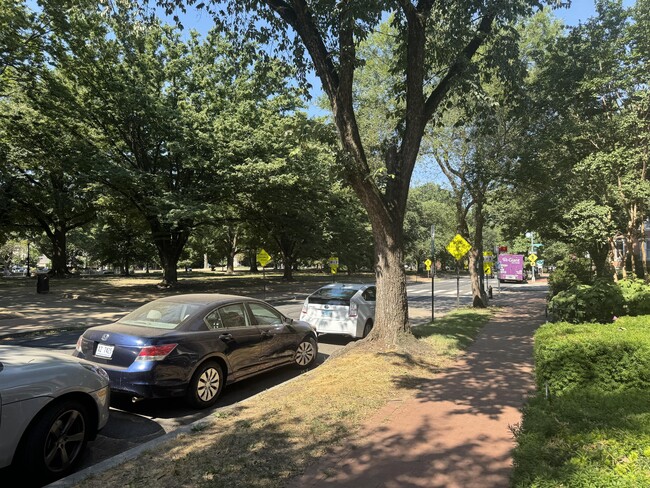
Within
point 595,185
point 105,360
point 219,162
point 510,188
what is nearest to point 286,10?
point 105,360

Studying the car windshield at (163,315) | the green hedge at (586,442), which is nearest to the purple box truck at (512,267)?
the car windshield at (163,315)

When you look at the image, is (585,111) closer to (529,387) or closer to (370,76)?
(370,76)

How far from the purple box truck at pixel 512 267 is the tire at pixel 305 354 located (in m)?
47.4

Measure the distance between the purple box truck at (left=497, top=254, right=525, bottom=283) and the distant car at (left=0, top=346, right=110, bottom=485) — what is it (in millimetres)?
51951

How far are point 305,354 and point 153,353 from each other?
329 centimetres

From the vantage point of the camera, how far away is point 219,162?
76.1 feet

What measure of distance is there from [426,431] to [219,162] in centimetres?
2067

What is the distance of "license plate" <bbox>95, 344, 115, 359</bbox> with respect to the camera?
541 centimetres

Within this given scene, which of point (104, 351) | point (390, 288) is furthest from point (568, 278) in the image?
point (104, 351)

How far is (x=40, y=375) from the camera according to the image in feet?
12.2

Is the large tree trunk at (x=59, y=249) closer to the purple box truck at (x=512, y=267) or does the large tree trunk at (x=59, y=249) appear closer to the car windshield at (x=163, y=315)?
the car windshield at (x=163, y=315)

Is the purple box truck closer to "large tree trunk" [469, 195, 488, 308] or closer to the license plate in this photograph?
"large tree trunk" [469, 195, 488, 308]

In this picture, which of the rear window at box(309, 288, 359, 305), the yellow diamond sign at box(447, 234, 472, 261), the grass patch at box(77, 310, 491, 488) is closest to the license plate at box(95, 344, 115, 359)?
the grass patch at box(77, 310, 491, 488)

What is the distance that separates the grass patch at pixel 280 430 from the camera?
11.8 ft
